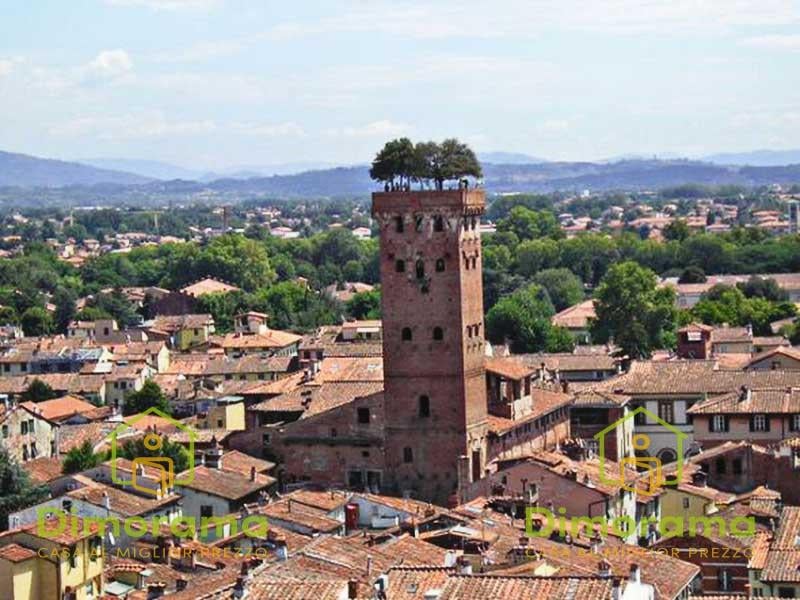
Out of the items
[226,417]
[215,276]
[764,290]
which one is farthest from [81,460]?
[215,276]

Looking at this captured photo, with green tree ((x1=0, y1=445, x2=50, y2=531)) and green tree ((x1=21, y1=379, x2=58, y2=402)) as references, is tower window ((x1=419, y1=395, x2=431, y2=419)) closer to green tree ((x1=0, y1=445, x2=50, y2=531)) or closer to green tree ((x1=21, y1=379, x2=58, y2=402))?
green tree ((x1=0, y1=445, x2=50, y2=531))

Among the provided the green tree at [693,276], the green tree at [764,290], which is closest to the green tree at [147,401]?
the green tree at [764,290]

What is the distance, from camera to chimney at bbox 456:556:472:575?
29.6 meters

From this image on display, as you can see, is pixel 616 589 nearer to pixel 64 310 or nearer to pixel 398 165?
pixel 398 165

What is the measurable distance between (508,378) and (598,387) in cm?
834

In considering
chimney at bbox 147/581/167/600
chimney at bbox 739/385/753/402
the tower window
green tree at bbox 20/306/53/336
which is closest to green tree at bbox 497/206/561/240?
green tree at bbox 20/306/53/336

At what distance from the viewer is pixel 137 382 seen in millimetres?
84750

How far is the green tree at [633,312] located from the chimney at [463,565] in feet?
201

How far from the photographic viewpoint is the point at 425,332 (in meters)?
55.6

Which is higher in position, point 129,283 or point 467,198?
point 467,198

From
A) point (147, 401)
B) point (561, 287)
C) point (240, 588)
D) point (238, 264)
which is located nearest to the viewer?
point (240, 588)

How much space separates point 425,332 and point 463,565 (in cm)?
2498

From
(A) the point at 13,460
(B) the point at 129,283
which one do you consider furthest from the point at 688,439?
(B) the point at 129,283

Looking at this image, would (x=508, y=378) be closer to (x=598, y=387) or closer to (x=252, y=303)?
(x=598, y=387)
